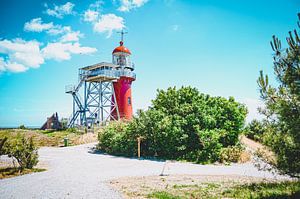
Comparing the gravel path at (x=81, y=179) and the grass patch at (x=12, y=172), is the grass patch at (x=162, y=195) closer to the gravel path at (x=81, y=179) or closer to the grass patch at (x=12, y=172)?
the gravel path at (x=81, y=179)

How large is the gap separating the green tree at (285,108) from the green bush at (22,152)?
10.9 m

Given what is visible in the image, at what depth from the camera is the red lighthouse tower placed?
113 feet

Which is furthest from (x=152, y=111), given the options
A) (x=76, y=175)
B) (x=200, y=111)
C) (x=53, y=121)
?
(x=53, y=121)

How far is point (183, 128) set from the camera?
16.1 metres

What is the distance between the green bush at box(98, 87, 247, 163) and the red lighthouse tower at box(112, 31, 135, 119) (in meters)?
15.3

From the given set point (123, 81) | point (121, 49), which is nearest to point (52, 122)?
point (123, 81)

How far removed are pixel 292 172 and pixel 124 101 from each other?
95.6ft

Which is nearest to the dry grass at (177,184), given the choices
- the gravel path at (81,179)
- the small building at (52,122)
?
the gravel path at (81,179)

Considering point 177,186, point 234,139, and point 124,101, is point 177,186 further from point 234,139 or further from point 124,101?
point 124,101

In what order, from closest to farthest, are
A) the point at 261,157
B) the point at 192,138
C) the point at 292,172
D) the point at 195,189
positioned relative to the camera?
the point at 292,172 → the point at 261,157 → the point at 195,189 → the point at 192,138

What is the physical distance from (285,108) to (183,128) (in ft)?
33.6

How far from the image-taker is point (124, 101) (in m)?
34.7

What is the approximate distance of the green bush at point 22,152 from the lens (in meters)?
11.5

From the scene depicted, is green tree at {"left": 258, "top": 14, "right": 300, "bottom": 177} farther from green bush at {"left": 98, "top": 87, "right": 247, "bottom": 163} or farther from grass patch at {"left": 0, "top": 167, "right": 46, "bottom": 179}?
grass patch at {"left": 0, "top": 167, "right": 46, "bottom": 179}
